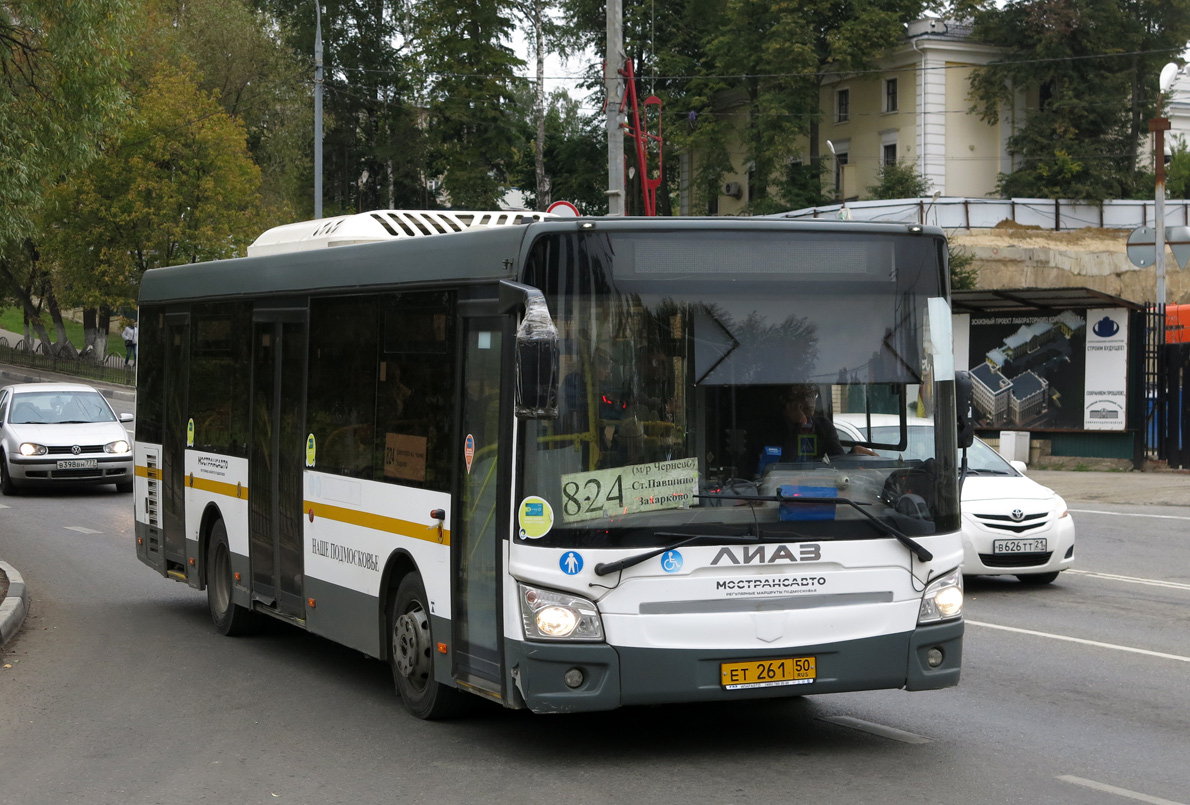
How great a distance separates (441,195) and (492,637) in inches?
2401

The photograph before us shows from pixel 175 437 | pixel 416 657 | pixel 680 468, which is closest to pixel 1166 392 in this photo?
pixel 175 437

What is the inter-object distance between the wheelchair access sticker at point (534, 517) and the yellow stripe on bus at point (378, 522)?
0.92m

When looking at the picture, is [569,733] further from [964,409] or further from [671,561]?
[964,409]

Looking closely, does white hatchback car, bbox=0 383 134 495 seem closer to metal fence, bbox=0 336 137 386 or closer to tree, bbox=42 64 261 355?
tree, bbox=42 64 261 355

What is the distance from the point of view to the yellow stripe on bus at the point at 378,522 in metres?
7.98

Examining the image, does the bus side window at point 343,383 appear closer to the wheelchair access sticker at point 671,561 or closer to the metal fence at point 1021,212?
the wheelchair access sticker at point 671,561

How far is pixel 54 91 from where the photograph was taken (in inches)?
742

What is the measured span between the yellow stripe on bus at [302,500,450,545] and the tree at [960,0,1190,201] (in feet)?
169

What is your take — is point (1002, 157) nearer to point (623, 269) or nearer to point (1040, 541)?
point (1040, 541)

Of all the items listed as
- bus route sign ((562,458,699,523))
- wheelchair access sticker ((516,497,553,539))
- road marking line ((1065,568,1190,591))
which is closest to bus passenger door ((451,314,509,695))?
wheelchair access sticker ((516,497,553,539))

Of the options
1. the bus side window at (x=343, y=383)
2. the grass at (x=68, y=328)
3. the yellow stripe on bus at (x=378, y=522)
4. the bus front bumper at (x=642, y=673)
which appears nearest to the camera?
the bus front bumper at (x=642, y=673)

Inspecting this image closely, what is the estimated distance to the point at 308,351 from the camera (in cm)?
991

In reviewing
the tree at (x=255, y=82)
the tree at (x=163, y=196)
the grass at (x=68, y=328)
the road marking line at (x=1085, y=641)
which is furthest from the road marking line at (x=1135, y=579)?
the grass at (x=68, y=328)

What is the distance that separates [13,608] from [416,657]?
4.98m
